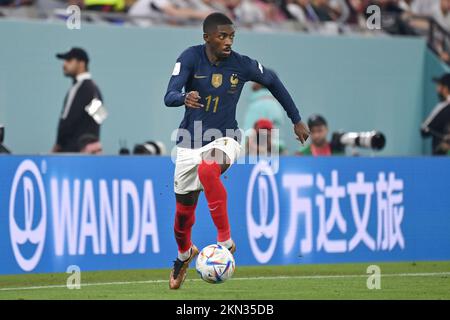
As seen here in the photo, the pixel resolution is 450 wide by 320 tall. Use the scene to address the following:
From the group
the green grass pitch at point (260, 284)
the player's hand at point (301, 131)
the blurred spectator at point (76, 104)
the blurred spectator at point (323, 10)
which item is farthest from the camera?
the blurred spectator at point (323, 10)

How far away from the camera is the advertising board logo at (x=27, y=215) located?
1423 centimetres

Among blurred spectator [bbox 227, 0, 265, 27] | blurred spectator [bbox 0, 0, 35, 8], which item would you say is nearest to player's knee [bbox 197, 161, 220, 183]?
blurred spectator [bbox 0, 0, 35, 8]

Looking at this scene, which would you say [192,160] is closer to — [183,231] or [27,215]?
[183,231]

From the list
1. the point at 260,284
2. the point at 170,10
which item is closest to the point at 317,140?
the point at 170,10

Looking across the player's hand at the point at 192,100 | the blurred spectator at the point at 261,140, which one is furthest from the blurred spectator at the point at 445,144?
the player's hand at the point at 192,100

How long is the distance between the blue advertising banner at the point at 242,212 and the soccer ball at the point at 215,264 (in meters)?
2.70

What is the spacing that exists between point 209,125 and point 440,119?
898 cm

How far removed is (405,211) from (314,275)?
2790 millimetres

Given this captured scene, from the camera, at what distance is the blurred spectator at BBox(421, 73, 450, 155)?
20.8m

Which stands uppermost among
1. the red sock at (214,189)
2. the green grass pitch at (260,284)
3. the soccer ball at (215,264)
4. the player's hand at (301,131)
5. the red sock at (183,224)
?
the player's hand at (301,131)

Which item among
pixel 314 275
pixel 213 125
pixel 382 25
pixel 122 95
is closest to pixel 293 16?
pixel 382 25

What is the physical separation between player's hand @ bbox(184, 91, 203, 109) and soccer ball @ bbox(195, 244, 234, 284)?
143 cm

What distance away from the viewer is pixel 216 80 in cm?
1265

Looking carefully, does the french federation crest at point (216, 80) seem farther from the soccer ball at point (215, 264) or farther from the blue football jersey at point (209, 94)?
the soccer ball at point (215, 264)
